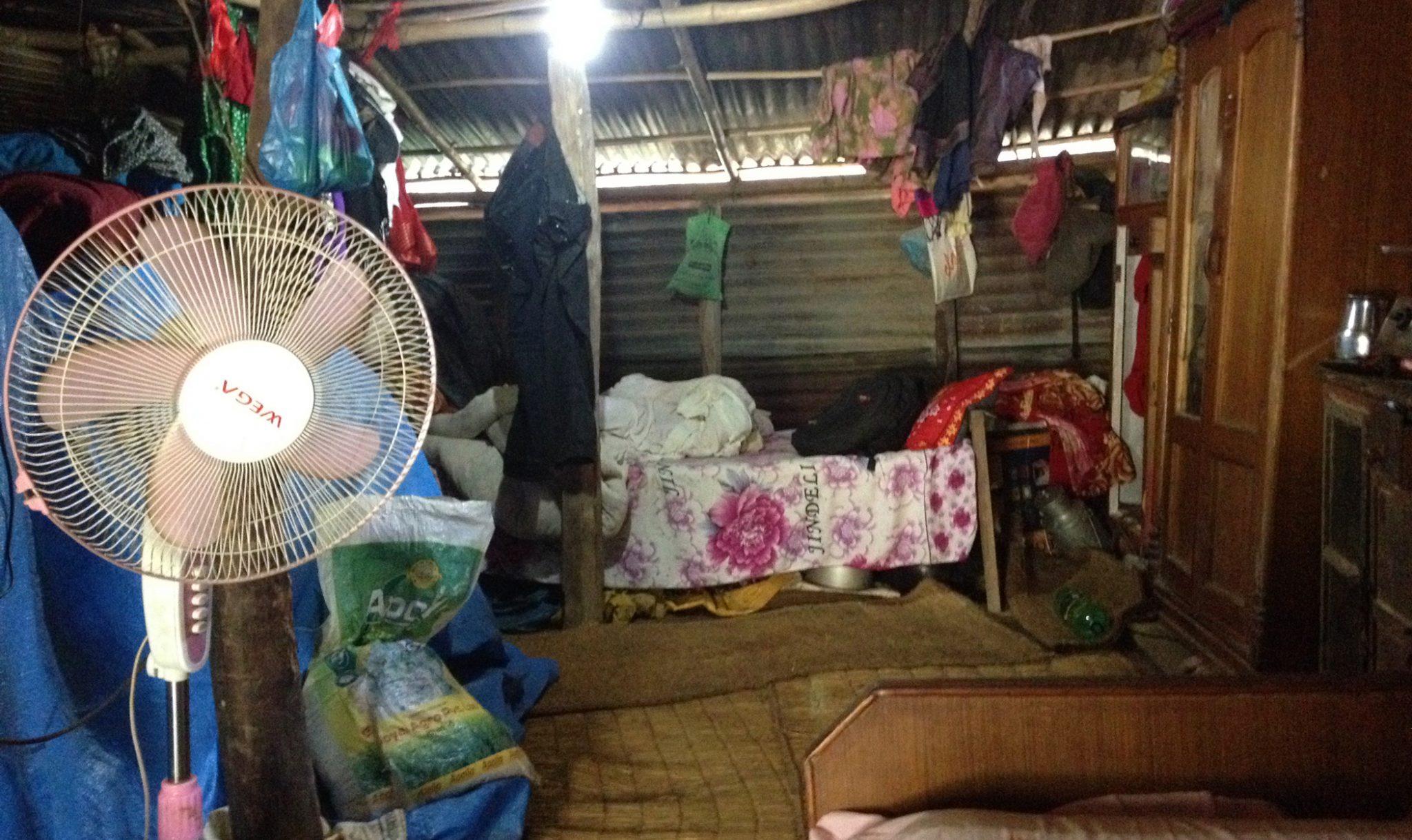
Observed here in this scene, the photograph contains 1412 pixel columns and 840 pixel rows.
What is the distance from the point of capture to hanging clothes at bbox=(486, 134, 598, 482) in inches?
135

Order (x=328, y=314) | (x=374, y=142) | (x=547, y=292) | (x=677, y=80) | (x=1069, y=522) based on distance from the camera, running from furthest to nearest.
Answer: (x=1069, y=522), (x=677, y=80), (x=547, y=292), (x=374, y=142), (x=328, y=314)

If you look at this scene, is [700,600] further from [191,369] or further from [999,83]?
[191,369]

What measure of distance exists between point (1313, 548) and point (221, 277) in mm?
2655

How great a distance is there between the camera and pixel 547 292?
346 cm

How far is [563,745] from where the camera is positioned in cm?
277

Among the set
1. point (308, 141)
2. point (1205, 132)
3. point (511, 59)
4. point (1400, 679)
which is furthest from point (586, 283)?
point (1400, 679)

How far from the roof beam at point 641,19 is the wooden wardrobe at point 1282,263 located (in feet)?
4.53

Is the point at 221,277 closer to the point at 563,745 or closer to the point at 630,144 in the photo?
the point at 563,745

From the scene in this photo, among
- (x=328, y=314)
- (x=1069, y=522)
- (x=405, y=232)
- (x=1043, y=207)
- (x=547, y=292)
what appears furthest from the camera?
(x=1043, y=207)

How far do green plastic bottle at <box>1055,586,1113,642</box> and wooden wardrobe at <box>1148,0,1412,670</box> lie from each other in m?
0.45

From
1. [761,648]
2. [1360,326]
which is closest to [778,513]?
[761,648]

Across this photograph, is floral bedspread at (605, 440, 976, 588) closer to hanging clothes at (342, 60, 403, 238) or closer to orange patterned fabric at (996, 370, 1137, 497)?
orange patterned fabric at (996, 370, 1137, 497)

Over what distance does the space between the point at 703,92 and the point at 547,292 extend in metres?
1.33

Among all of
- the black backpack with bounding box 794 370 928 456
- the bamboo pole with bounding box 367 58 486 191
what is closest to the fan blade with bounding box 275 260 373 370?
the bamboo pole with bounding box 367 58 486 191
